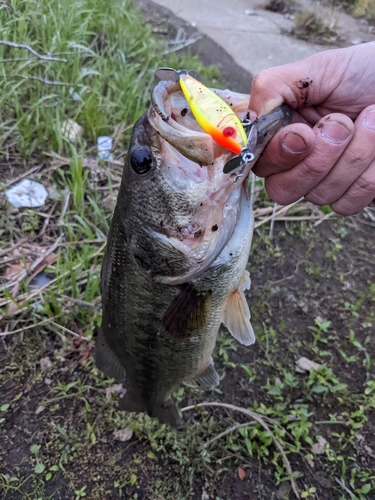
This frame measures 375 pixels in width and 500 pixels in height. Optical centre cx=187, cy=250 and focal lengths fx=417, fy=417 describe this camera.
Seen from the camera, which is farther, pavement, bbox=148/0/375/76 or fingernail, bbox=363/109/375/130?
pavement, bbox=148/0/375/76

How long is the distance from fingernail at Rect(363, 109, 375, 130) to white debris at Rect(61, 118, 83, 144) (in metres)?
2.54

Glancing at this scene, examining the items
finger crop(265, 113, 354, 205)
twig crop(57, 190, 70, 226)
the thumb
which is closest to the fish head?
the thumb

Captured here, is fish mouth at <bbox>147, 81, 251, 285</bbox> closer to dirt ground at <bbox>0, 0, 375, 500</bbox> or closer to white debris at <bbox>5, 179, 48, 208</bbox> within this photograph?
dirt ground at <bbox>0, 0, 375, 500</bbox>

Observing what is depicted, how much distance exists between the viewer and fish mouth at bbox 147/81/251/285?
1193 millimetres

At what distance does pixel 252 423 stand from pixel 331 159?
1.54m

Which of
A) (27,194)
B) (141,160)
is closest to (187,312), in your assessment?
(141,160)

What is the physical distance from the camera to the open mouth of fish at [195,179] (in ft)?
3.92

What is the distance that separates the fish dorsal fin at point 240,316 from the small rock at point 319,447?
1.10 meters

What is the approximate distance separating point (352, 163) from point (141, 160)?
0.77 meters

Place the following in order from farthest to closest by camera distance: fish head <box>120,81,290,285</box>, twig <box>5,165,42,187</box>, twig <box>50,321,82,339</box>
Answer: twig <box>5,165,42,187</box>, twig <box>50,321,82,339</box>, fish head <box>120,81,290,285</box>

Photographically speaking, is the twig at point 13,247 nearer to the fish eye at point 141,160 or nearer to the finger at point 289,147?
the fish eye at point 141,160

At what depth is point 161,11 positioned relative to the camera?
21.9 feet

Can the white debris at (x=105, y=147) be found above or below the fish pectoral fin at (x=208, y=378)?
above

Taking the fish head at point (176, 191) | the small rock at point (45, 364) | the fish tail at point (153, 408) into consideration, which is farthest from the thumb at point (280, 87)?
the small rock at point (45, 364)
